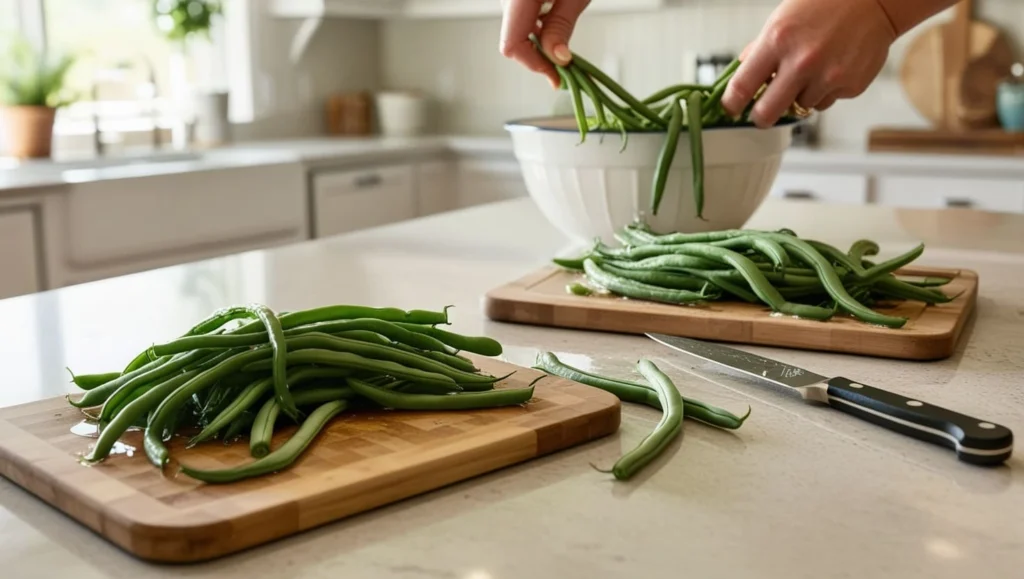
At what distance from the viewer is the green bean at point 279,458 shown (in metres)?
0.73

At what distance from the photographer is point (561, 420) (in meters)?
0.87

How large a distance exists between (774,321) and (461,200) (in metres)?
3.33

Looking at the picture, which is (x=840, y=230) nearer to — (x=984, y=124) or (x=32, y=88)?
(x=984, y=124)

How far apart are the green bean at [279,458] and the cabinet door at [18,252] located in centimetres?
226

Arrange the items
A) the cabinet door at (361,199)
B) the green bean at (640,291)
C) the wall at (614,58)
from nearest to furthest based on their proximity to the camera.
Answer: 1. the green bean at (640,291)
2. the cabinet door at (361,199)
3. the wall at (614,58)

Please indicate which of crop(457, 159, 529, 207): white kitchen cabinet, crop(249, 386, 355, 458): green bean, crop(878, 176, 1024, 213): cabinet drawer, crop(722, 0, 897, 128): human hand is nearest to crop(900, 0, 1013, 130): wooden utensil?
crop(878, 176, 1024, 213): cabinet drawer

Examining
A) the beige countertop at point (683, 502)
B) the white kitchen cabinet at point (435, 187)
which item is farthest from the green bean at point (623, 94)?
the white kitchen cabinet at point (435, 187)

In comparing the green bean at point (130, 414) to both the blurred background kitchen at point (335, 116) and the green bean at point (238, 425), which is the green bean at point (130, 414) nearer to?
the green bean at point (238, 425)

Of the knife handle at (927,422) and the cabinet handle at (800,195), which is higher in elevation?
the knife handle at (927,422)

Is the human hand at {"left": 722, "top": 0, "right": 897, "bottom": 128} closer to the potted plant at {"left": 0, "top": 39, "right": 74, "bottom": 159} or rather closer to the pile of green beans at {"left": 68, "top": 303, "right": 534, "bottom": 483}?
the pile of green beans at {"left": 68, "top": 303, "right": 534, "bottom": 483}

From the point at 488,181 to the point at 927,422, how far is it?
3600 mm

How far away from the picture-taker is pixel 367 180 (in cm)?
407

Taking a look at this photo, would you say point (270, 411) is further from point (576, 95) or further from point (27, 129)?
point (27, 129)

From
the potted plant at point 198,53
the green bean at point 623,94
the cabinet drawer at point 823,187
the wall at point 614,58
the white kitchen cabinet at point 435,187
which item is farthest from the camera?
the white kitchen cabinet at point 435,187
